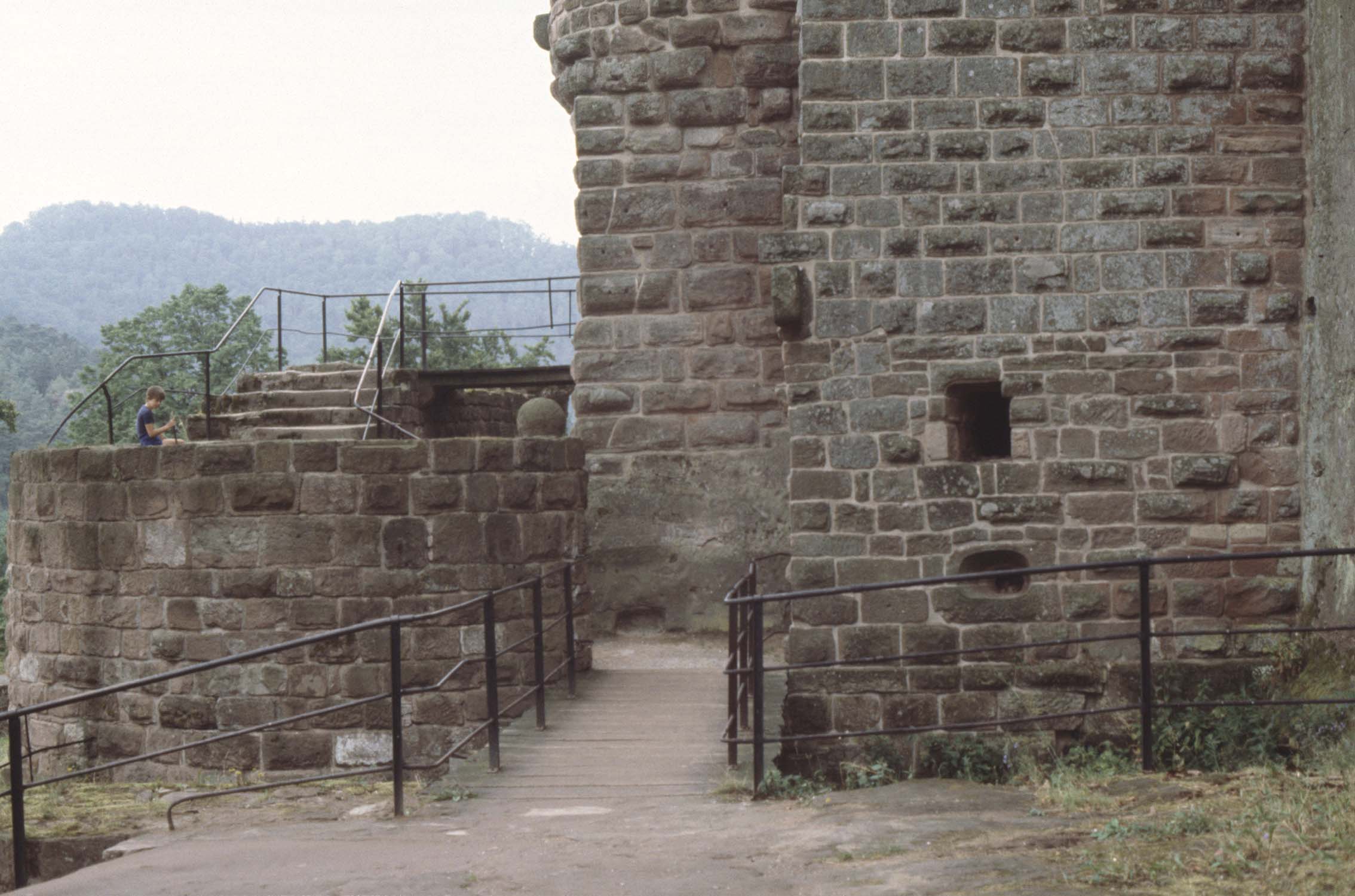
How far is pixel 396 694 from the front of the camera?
6754 mm

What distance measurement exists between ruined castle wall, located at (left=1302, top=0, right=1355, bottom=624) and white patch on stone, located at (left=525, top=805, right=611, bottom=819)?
4277mm

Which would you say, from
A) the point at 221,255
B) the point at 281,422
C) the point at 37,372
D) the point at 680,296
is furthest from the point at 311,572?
the point at 221,255

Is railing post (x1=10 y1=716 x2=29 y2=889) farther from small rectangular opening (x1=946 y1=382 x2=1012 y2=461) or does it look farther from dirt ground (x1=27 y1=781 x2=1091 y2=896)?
small rectangular opening (x1=946 y1=382 x2=1012 y2=461)

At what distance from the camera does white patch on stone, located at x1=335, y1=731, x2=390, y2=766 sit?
360 inches

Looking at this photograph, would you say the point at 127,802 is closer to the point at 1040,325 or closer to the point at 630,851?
the point at 630,851

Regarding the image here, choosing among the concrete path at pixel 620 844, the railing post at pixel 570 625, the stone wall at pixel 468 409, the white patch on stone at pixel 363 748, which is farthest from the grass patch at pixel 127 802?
the stone wall at pixel 468 409

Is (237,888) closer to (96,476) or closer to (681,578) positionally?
(96,476)

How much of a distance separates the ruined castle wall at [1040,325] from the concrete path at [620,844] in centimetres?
199

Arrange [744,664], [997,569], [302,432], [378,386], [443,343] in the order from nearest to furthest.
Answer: [744,664]
[997,569]
[378,386]
[302,432]
[443,343]

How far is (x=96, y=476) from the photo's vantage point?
973 centimetres

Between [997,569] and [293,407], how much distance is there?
7209 millimetres

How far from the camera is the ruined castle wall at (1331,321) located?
823 centimetres

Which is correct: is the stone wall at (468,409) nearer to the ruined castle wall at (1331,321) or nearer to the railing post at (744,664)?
the railing post at (744,664)

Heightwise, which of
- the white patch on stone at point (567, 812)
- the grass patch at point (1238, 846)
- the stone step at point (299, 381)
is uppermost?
the stone step at point (299, 381)
